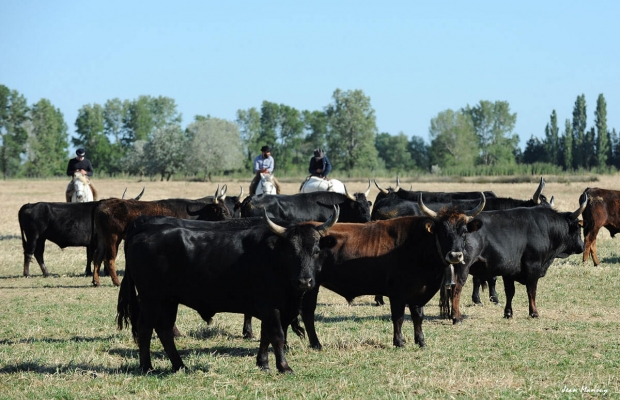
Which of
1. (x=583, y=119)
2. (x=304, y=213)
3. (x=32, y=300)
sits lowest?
(x=32, y=300)

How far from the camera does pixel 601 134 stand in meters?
87.9

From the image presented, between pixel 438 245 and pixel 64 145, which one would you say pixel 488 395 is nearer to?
pixel 438 245

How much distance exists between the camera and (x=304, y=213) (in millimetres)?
17219

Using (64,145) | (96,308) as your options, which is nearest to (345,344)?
(96,308)

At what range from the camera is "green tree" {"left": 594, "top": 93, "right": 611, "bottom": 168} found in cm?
8712

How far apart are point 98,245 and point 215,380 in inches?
335

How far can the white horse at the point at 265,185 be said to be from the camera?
21.0m

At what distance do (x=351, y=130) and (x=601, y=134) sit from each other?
2962 cm

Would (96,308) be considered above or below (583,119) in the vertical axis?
below

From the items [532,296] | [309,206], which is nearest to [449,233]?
[532,296]

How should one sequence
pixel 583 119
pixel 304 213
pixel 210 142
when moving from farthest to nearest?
pixel 210 142
pixel 583 119
pixel 304 213

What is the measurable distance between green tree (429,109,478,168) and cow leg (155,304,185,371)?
102521 millimetres

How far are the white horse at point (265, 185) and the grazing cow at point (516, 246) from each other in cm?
944

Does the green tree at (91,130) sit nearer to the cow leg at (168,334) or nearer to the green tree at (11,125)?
the green tree at (11,125)
